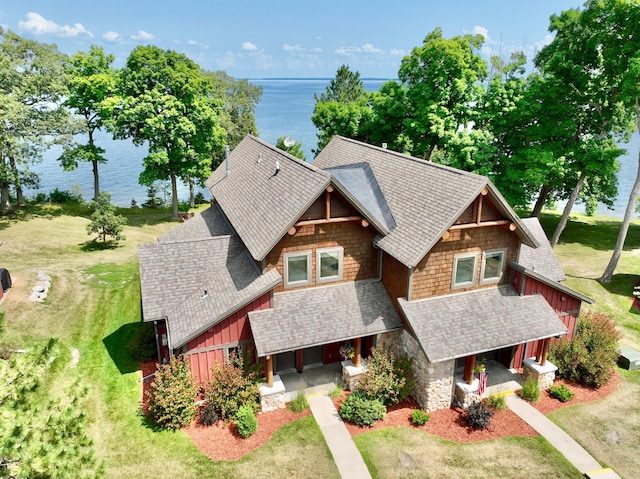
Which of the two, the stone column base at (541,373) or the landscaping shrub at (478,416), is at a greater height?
the stone column base at (541,373)

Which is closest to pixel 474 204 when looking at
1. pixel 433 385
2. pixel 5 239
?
pixel 433 385

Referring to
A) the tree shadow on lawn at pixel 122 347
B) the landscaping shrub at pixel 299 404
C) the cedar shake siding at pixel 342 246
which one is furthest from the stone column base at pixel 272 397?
the tree shadow on lawn at pixel 122 347

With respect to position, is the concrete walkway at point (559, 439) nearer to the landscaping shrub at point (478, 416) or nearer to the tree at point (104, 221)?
the landscaping shrub at point (478, 416)

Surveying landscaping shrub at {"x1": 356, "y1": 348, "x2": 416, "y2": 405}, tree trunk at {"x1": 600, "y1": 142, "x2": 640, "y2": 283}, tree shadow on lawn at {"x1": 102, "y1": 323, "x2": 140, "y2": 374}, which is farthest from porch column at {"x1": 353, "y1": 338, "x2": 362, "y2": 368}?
tree trunk at {"x1": 600, "y1": 142, "x2": 640, "y2": 283}

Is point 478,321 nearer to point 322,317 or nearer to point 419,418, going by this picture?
point 419,418

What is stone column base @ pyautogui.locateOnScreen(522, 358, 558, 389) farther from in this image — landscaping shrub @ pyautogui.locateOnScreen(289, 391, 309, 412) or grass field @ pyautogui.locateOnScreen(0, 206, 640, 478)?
landscaping shrub @ pyautogui.locateOnScreen(289, 391, 309, 412)

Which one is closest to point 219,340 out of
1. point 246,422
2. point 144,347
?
point 246,422

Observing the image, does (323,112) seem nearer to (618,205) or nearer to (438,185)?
(438,185)
